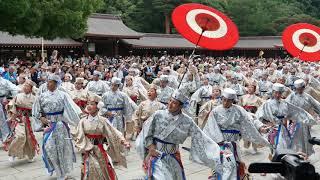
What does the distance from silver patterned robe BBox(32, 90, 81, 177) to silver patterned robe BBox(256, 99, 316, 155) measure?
3588 mm

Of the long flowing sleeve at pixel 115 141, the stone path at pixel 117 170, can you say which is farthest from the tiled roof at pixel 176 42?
the long flowing sleeve at pixel 115 141

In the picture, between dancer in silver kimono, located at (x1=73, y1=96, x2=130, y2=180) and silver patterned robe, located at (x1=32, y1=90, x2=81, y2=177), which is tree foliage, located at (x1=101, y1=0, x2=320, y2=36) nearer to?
silver patterned robe, located at (x1=32, y1=90, x2=81, y2=177)

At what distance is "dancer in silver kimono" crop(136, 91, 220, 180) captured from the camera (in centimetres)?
584

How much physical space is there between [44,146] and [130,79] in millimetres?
5556

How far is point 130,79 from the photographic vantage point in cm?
1323

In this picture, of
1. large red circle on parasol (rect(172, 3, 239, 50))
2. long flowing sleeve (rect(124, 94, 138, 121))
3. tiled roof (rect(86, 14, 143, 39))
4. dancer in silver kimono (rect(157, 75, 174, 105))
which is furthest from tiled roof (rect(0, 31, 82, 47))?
large red circle on parasol (rect(172, 3, 239, 50))

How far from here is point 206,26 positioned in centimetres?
783

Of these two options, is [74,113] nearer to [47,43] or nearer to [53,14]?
[53,14]

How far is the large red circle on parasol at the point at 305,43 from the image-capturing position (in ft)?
34.5

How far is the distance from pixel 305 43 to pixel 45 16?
46.5ft

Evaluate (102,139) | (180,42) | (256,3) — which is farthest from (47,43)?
(256,3)

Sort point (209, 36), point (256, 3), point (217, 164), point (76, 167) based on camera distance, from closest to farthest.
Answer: point (217, 164), point (209, 36), point (76, 167), point (256, 3)

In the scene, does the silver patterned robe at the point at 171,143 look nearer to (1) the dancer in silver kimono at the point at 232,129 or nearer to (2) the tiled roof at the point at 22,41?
(1) the dancer in silver kimono at the point at 232,129

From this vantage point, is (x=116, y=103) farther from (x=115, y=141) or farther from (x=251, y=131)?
(x=251, y=131)
